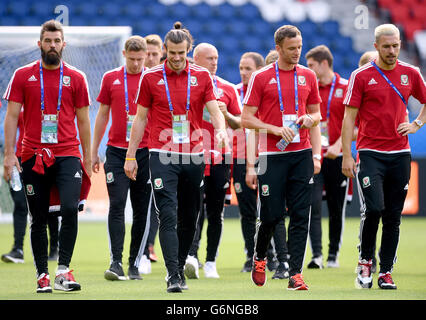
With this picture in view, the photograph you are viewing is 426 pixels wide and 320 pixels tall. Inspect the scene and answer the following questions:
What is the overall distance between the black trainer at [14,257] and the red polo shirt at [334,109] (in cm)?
377

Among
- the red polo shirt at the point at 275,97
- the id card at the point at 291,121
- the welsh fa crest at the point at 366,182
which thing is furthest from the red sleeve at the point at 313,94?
the welsh fa crest at the point at 366,182

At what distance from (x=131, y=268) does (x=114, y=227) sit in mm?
434

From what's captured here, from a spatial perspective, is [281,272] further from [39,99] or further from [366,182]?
[39,99]

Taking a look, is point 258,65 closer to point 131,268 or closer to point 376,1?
point 131,268

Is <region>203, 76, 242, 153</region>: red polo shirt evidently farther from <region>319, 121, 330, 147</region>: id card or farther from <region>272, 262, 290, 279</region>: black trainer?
<region>272, 262, 290, 279</region>: black trainer

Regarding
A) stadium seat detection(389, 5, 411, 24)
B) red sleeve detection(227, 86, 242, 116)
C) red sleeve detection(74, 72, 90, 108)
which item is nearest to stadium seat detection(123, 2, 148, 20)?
stadium seat detection(389, 5, 411, 24)

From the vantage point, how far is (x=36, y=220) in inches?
263

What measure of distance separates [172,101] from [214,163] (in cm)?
181

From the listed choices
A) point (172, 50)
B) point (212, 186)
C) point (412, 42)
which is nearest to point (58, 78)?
point (172, 50)

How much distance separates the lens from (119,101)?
7980 mm

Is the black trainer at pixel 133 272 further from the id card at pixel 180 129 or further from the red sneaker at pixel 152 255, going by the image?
the red sneaker at pixel 152 255

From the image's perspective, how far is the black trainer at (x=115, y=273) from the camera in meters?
7.74

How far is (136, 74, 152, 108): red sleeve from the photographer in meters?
6.67

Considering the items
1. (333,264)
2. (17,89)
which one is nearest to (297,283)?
(333,264)
